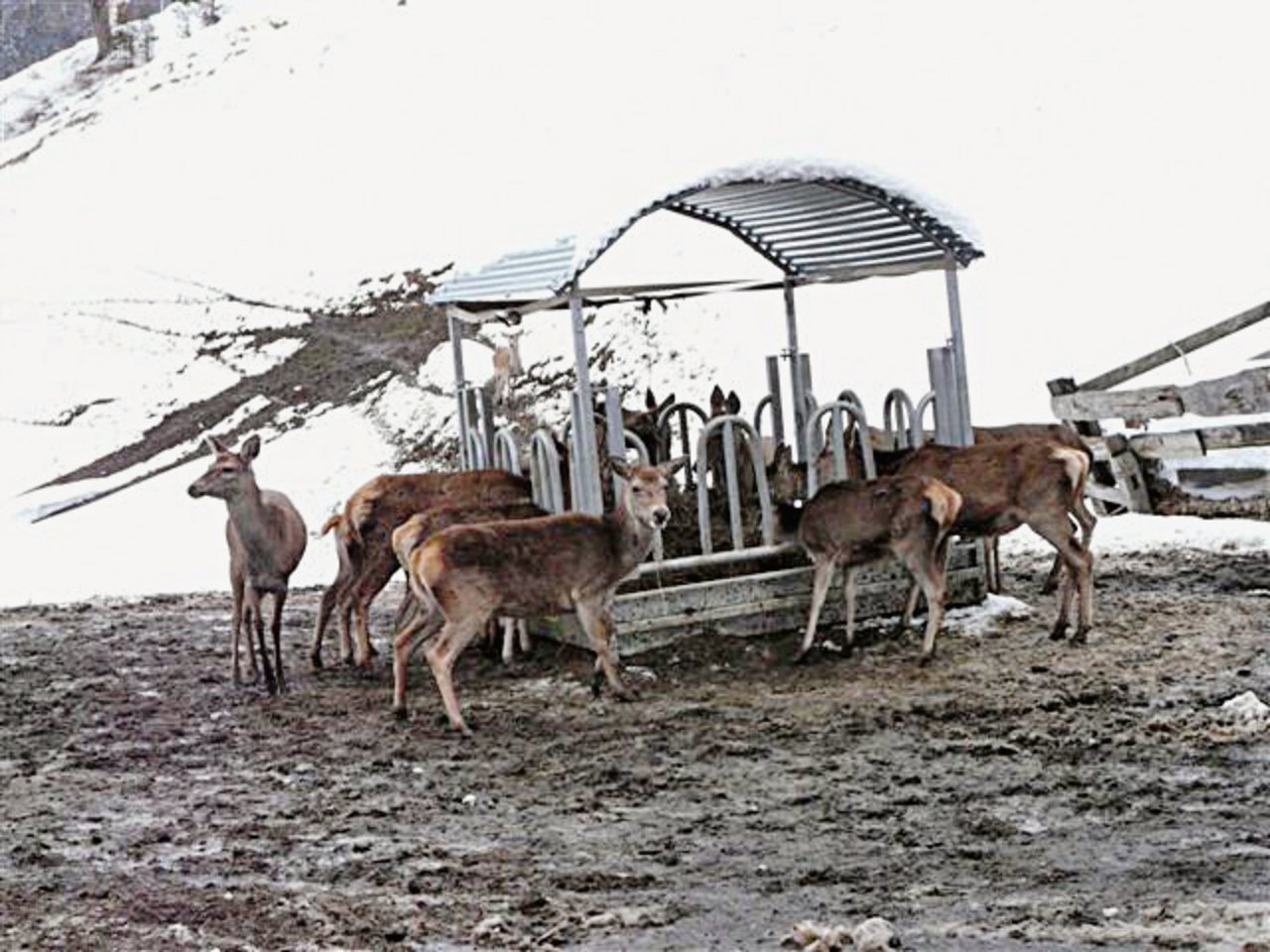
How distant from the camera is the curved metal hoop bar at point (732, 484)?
11297mm

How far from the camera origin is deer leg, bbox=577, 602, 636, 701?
10070mm

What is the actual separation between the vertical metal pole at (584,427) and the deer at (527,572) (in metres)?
0.73

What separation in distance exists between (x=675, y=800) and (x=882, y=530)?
3.37 metres

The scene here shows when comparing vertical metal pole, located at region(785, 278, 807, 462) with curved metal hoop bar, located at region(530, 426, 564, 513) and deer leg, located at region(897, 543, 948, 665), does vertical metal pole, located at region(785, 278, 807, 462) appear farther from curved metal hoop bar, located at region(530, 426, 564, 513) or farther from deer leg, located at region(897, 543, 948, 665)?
deer leg, located at region(897, 543, 948, 665)

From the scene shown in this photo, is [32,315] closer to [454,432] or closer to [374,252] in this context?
[374,252]

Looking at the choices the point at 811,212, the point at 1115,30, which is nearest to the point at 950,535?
the point at 811,212

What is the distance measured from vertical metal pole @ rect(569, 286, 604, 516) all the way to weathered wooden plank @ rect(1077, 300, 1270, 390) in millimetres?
5519

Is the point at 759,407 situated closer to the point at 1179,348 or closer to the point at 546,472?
the point at 546,472

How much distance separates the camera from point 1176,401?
13.7m

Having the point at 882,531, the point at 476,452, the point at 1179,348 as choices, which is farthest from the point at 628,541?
the point at 1179,348

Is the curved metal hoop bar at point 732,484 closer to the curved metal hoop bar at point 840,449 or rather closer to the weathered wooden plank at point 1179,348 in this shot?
the curved metal hoop bar at point 840,449

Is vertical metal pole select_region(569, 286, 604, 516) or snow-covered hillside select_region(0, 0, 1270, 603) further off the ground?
snow-covered hillside select_region(0, 0, 1270, 603)

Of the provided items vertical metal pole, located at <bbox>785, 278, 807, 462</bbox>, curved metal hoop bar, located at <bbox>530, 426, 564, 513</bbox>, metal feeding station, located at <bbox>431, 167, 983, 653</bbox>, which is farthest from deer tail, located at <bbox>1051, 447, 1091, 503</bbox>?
curved metal hoop bar, located at <bbox>530, 426, 564, 513</bbox>

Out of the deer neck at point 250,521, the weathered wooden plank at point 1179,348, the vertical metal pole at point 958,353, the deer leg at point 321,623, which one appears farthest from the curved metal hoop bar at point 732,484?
the weathered wooden plank at point 1179,348
